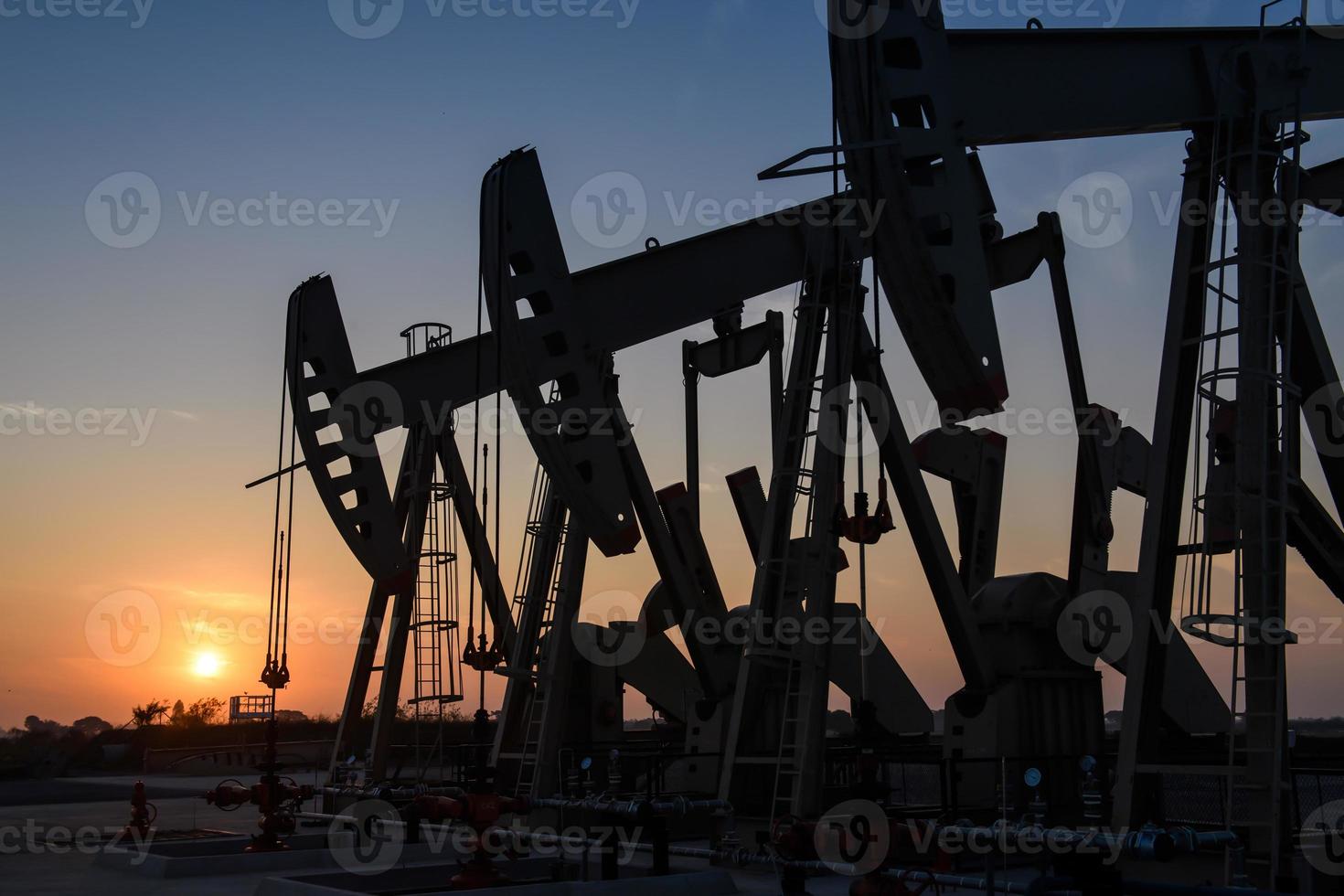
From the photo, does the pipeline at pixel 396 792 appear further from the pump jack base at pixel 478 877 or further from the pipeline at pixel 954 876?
the pipeline at pixel 954 876

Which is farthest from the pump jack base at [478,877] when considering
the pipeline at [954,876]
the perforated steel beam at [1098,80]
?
the perforated steel beam at [1098,80]

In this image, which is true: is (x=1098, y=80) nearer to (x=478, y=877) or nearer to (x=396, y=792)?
(x=478, y=877)

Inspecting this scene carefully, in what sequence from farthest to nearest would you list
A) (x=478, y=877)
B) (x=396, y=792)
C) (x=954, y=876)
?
(x=396, y=792), (x=478, y=877), (x=954, y=876)

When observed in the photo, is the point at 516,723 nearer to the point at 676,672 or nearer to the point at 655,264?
the point at 676,672

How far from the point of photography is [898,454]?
1305 centimetres

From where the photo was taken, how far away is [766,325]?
1739 centimetres

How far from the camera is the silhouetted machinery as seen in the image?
9367 millimetres

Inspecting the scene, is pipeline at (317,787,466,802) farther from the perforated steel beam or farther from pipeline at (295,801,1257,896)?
the perforated steel beam

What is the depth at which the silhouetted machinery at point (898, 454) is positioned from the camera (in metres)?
9.37

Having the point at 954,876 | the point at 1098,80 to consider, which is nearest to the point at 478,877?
the point at 954,876

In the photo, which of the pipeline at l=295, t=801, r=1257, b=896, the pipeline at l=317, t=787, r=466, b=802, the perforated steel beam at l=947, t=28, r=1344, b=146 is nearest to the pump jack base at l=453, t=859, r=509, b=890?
the pipeline at l=295, t=801, r=1257, b=896

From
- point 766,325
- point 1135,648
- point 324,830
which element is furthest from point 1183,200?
point 324,830

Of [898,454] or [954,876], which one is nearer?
[954,876]

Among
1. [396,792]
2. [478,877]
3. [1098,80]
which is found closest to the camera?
[478,877]
